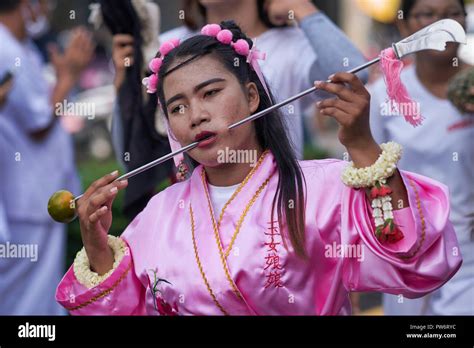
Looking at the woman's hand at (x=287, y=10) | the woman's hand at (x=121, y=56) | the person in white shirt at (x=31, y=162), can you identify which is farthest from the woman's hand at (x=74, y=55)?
the woman's hand at (x=287, y=10)

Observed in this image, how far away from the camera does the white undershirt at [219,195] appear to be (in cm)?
300

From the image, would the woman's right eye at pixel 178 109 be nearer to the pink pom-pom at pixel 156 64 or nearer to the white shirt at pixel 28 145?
the pink pom-pom at pixel 156 64

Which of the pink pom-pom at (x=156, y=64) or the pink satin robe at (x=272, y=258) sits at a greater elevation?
the pink pom-pom at (x=156, y=64)

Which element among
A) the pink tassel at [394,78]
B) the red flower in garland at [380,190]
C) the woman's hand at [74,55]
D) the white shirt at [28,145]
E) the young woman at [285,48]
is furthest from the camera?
the white shirt at [28,145]

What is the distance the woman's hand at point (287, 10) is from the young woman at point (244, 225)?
1.26 ft

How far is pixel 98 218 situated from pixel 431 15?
118 centimetres

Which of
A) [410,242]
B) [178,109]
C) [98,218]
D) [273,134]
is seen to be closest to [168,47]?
[178,109]

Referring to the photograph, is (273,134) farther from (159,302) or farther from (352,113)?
(159,302)

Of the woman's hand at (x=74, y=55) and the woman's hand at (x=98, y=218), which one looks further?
the woman's hand at (x=74, y=55)

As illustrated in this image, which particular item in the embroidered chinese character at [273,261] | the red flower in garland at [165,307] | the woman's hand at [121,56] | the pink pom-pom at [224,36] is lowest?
the red flower in garland at [165,307]

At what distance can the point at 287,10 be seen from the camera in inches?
135
